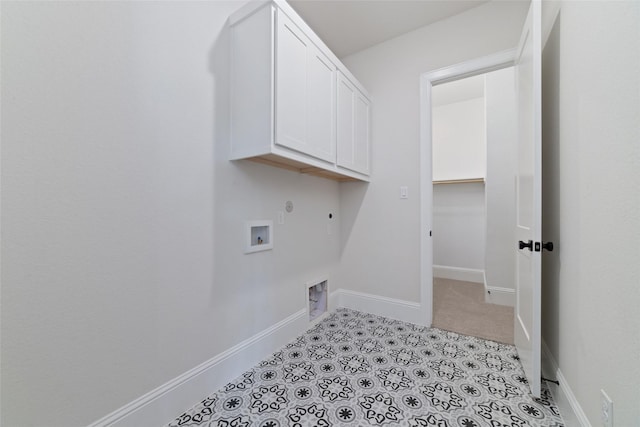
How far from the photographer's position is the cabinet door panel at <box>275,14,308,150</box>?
1.39 meters

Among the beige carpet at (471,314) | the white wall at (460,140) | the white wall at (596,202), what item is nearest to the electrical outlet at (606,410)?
the white wall at (596,202)

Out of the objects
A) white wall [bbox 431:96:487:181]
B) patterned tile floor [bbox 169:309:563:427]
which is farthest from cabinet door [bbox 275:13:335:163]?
white wall [bbox 431:96:487:181]

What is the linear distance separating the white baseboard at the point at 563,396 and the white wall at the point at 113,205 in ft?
5.59

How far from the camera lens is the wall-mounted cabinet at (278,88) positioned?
1372 mm

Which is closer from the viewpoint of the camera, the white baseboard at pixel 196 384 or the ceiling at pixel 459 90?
the white baseboard at pixel 196 384

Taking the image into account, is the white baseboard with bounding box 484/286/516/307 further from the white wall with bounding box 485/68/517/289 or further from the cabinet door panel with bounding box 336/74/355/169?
the cabinet door panel with bounding box 336/74/355/169

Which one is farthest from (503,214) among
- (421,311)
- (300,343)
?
(300,343)

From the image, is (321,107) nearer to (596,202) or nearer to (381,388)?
(596,202)

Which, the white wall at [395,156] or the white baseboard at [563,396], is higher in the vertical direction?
the white wall at [395,156]

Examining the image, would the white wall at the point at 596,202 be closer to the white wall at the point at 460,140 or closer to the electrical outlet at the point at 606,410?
the electrical outlet at the point at 606,410

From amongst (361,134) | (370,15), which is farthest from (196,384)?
(370,15)

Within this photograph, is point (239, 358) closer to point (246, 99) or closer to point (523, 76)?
point (246, 99)

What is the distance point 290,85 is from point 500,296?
3.03 meters

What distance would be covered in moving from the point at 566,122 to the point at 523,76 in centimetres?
57
